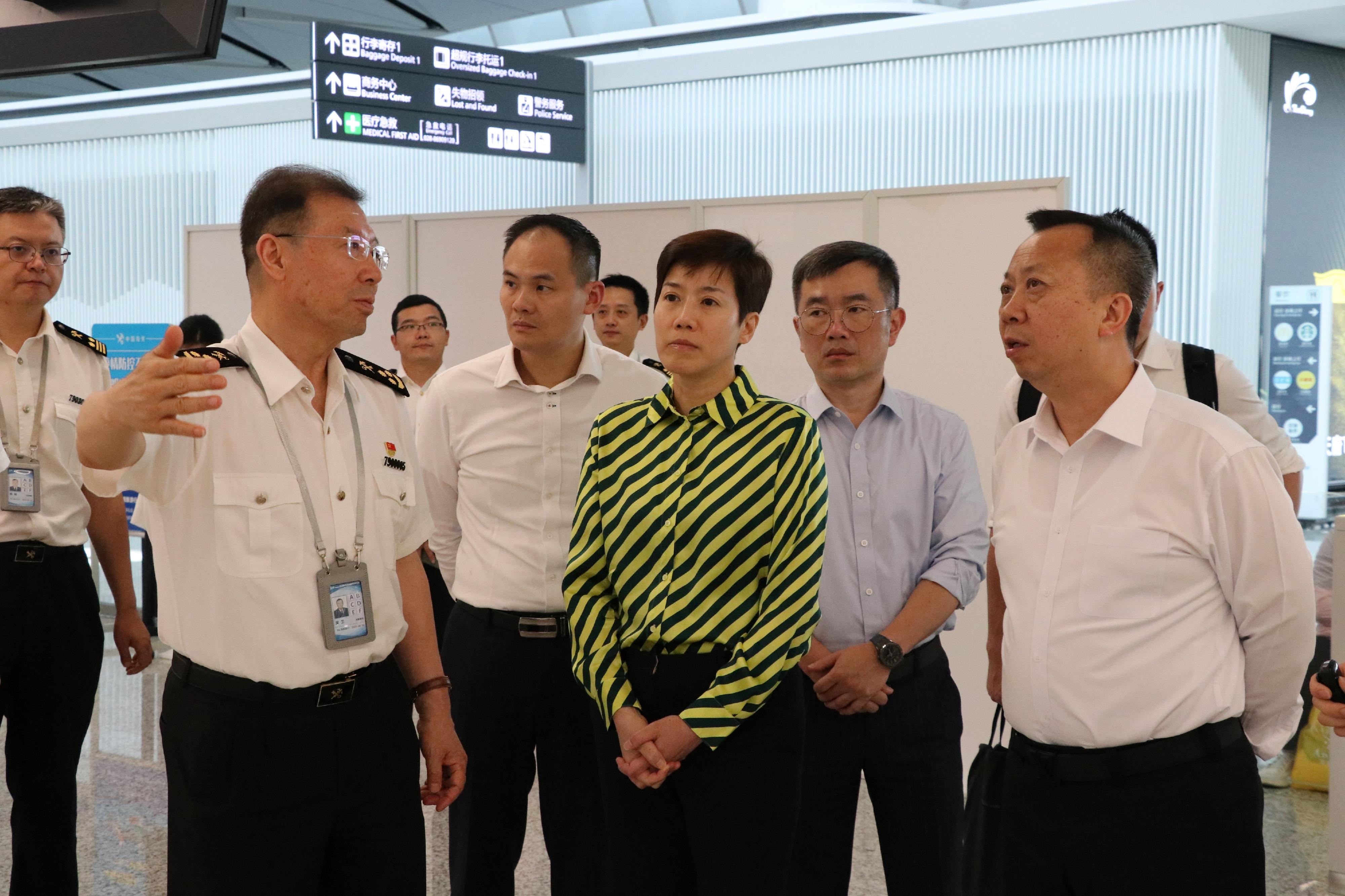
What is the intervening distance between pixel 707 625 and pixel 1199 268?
6875 millimetres

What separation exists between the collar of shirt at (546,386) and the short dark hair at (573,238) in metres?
0.18

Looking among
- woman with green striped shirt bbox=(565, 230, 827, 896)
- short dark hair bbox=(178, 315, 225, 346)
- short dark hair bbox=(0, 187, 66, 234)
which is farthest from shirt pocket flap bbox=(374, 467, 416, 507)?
short dark hair bbox=(178, 315, 225, 346)

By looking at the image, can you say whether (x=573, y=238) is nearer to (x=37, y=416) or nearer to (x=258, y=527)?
(x=258, y=527)

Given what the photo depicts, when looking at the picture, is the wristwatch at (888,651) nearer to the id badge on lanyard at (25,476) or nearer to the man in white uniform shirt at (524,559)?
the man in white uniform shirt at (524,559)

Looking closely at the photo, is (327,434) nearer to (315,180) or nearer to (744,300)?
(315,180)

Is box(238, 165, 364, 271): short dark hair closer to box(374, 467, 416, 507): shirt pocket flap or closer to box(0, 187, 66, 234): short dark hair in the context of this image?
box(374, 467, 416, 507): shirt pocket flap

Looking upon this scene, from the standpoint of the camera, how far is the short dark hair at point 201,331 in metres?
5.14

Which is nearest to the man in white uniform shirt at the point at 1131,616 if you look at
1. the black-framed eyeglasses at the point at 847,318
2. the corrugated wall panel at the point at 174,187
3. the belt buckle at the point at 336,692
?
the black-framed eyeglasses at the point at 847,318

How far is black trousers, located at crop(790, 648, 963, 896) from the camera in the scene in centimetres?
237

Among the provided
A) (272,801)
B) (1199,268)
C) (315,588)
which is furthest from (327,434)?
(1199,268)

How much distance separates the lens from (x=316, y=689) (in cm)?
191

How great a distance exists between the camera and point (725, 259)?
2162 millimetres

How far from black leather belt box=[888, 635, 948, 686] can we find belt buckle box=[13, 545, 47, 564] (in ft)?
6.97

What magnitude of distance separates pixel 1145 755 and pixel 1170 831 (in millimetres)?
119
